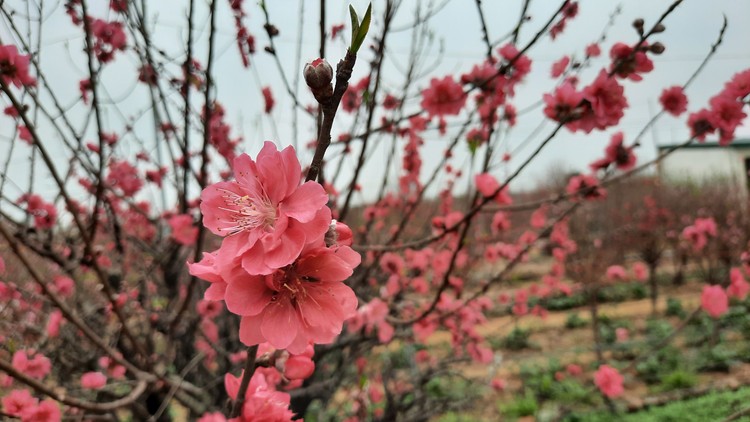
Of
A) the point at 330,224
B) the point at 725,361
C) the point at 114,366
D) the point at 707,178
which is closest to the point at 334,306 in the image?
the point at 330,224

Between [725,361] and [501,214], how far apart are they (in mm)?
3500

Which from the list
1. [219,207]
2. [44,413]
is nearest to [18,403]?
[44,413]

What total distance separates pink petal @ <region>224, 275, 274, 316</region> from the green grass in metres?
1.43

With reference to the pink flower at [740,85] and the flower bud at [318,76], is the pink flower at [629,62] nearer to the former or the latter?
the pink flower at [740,85]

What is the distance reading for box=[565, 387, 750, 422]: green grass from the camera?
5.29 ft

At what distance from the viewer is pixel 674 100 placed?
6.17ft

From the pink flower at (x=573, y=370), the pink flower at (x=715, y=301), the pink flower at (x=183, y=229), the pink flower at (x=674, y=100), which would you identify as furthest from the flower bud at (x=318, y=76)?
the pink flower at (x=573, y=370)

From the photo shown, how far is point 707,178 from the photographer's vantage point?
48.1 feet

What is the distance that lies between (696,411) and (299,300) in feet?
8.33

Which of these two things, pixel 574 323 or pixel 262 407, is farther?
pixel 574 323

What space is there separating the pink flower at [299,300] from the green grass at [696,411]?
52.7 inches

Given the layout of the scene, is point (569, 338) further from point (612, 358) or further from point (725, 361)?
point (725, 361)

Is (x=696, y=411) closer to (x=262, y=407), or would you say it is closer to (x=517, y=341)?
(x=262, y=407)

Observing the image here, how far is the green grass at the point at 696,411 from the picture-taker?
5.29 ft
